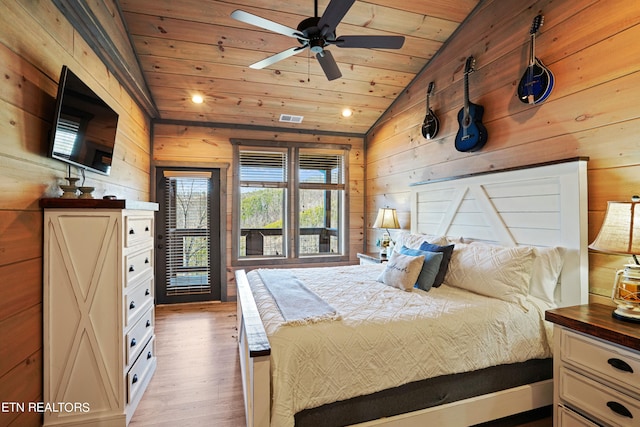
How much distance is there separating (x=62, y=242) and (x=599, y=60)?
3.53 meters

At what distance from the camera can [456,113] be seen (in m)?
3.26

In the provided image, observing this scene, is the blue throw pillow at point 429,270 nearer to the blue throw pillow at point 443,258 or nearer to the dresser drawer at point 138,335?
the blue throw pillow at point 443,258

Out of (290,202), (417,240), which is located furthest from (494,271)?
(290,202)

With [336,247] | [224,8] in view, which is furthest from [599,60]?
[336,247]

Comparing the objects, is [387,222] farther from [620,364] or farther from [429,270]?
[620,364]

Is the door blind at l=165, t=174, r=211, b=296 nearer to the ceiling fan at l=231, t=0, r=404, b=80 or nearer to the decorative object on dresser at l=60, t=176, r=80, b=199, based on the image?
the decorative object on dresser at l=60, t=176, r=80, b=199

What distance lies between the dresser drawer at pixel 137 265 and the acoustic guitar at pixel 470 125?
117 inches

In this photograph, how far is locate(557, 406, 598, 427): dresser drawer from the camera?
5.29 feet

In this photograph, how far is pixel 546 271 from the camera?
7.14 ft

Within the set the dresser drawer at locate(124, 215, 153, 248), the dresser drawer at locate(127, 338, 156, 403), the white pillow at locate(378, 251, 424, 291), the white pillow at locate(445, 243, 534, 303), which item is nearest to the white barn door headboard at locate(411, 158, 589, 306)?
the white pillow at locate(445, 243, 534, 303)

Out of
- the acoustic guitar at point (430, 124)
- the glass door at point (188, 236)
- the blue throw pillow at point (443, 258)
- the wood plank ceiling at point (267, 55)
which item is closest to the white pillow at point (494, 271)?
the blue throw pillow at point (443, 258)

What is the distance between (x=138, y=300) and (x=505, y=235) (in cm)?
294

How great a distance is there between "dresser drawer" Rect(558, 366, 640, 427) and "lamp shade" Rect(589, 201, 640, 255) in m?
0.68

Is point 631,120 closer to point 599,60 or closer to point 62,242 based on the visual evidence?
point 599,60
